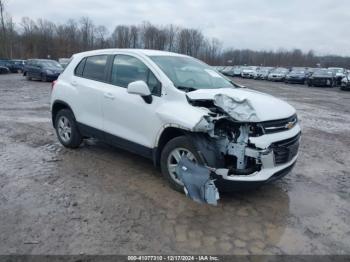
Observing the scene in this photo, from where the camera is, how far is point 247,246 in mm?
3275

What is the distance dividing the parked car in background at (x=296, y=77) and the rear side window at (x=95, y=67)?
108 feet

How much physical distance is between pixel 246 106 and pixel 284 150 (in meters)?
0.77

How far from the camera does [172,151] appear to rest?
4.28 metres

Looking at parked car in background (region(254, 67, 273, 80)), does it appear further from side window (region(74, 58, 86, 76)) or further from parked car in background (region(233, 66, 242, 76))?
side window (region(74, 58, 86, 76))

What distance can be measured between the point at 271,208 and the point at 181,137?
1.43 m

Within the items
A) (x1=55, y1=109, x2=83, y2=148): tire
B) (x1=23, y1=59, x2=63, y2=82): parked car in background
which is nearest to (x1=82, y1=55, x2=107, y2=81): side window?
(x1=55, y1=109, x2=83, y2=148): tire

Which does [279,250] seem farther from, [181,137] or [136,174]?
[136,174]

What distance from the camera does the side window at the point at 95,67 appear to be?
545 cm

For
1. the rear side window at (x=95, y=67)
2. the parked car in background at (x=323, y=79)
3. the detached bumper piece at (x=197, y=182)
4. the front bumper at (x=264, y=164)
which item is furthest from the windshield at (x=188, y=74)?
the parked car in background at (x=323, y=79)

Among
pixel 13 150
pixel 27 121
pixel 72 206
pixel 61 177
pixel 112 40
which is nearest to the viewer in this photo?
pixel 72 206

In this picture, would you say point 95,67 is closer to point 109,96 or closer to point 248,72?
point 109,96

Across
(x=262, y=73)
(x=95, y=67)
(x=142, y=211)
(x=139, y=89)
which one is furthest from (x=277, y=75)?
(x=142, y=211)

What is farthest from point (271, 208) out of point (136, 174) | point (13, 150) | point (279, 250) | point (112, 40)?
point (112, 40)

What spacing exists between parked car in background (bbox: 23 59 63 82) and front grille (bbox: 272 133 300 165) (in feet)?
71.5
